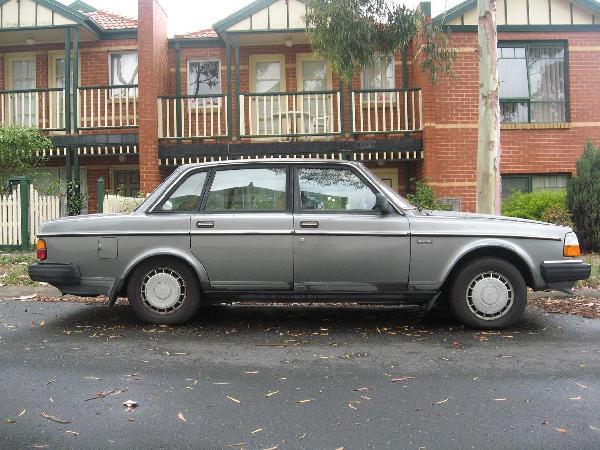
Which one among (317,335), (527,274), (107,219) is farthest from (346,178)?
(107,219)

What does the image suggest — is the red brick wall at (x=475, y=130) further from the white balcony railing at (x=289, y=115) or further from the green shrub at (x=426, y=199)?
the white balcony railing at (x=289, y=115)

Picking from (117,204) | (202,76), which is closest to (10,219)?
(117,204)

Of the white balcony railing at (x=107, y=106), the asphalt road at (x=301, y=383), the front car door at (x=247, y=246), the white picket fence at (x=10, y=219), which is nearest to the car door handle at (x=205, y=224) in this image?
the front car door at (x=247, y=246)

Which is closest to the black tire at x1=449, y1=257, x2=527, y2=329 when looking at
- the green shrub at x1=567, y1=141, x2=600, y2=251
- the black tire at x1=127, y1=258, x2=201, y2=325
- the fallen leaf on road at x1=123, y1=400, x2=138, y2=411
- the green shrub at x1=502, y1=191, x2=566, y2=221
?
the black tire at x1=127, y1=258, x2=201, y2=325

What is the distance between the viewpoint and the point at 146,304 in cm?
560

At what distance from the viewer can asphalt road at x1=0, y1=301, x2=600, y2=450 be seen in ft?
10.0

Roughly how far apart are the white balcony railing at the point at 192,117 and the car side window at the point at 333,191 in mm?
8821

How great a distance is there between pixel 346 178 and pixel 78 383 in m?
2.91

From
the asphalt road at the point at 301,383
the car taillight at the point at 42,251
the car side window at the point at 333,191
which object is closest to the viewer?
the asphalt road at the point at 301,383

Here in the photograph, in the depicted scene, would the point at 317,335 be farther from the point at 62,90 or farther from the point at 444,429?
the point at 62,90

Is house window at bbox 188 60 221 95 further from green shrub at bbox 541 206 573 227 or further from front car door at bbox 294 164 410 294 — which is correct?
front car door at bbox 294 164 410 294

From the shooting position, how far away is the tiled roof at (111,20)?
645 inches

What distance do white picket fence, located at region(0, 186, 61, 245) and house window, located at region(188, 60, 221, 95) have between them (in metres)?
5.67

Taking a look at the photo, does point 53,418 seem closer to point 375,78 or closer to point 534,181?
point 534,181
